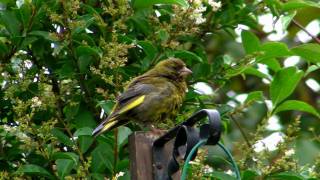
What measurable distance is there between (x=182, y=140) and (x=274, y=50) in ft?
4.13

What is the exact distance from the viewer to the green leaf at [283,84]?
403 cm

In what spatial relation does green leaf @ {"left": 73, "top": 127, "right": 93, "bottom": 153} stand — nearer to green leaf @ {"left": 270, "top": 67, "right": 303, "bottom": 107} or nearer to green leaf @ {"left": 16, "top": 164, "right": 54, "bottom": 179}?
green leaf @ {"left": 16, "top": 164, "right": 54, "bottom": 179}

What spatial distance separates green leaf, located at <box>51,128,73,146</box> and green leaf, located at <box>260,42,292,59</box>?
93cm

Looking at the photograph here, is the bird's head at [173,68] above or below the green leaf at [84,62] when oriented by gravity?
below

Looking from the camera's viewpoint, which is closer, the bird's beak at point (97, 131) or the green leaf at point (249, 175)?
the bird's beak at point (97, 131)

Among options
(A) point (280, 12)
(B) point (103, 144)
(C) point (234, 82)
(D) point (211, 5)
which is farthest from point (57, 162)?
(C) point (234, 82)

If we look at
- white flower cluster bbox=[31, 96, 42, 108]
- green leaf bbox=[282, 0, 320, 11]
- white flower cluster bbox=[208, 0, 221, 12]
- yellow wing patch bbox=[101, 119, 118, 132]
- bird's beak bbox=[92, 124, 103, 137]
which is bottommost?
yellow wing patch bbox=[101, 119, 118, 132]

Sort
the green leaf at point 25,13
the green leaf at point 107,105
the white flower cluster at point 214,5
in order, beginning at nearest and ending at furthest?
1. the green leaf at point 107,105
2. the green leaf at point 25,13
3. the white flower cluster at point 214,5

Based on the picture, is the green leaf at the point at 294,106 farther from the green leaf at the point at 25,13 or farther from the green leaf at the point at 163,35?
the green leaf at the point at 25,13

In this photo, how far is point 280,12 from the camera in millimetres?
4105

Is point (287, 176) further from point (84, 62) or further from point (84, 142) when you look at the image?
point (84, 62)

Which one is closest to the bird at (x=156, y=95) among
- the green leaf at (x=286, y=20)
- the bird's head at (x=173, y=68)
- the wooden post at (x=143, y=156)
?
the bird's head at (x=173, y=68)

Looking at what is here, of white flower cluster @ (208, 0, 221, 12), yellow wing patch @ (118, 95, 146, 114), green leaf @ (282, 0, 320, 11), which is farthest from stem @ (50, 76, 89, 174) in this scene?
green leaf @ (282, 0, 320, 11)

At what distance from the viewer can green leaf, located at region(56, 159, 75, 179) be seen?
11.6ft
